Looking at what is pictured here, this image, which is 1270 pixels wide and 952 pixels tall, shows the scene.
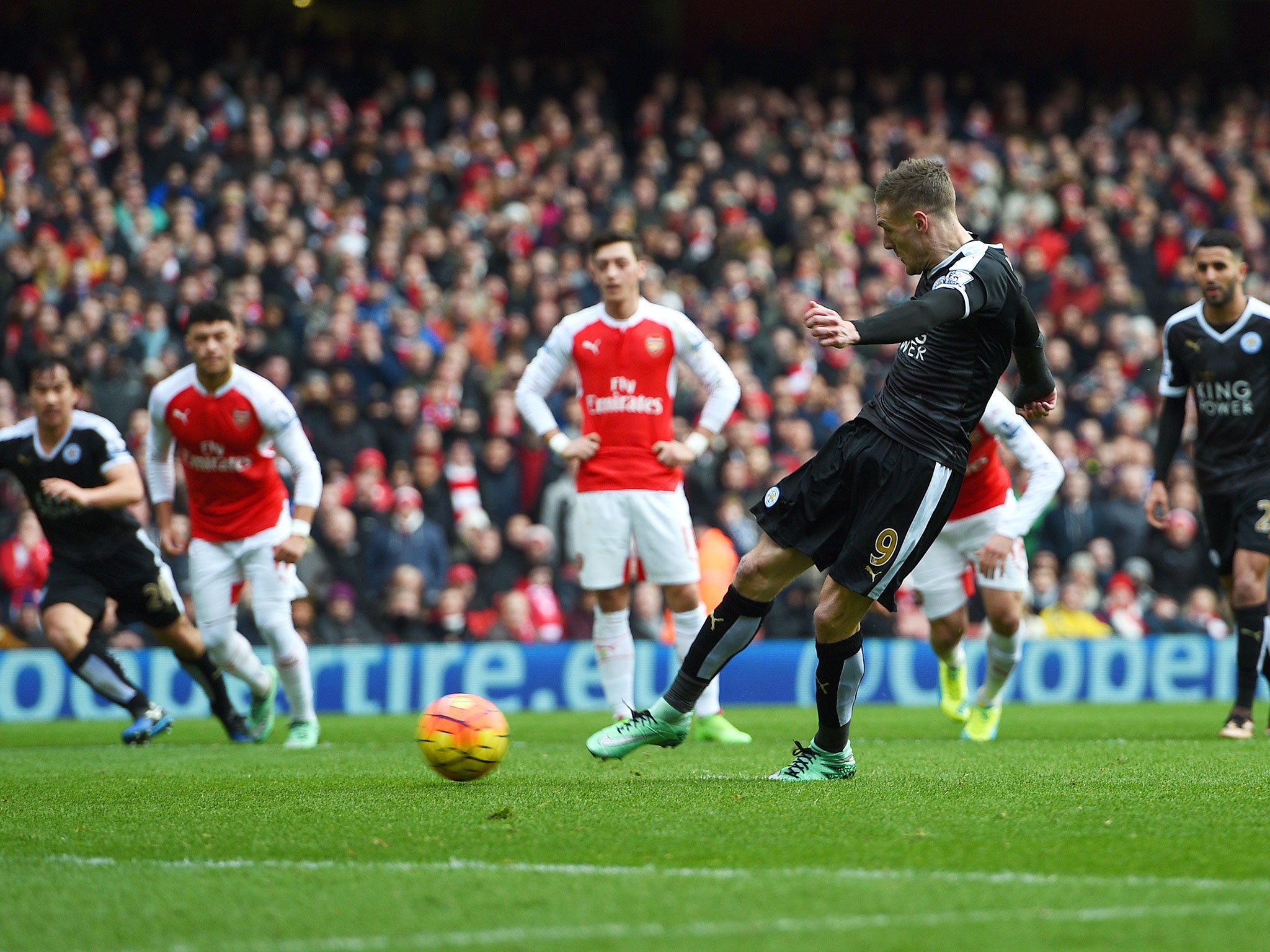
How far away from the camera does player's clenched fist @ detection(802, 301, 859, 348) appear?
508 centimetres

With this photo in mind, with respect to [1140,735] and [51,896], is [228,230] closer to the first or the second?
[1140,735]

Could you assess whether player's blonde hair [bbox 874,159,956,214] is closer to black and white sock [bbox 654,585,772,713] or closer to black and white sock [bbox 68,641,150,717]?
black and white sock [bbox 654,585,772,713]

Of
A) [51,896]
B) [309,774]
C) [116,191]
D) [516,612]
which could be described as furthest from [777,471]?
[51,896]

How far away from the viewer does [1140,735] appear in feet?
31.1

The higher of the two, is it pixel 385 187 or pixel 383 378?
pixel 385 187

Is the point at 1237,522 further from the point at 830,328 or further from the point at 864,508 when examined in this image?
the point at 830,328

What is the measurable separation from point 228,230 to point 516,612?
4.95 metres

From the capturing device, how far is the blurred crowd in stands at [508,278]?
47.6 feet

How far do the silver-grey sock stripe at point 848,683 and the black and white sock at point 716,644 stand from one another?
39cm

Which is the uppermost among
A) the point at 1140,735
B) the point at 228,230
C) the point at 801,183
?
the point at 801,183

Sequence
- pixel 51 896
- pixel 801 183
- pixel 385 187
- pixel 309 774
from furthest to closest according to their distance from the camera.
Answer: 1. pixel 801 183
2. pixel 385 187
3. pixel 309 774
4. pixel 51 896

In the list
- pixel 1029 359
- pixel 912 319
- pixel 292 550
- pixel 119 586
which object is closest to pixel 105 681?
pixel 119 586

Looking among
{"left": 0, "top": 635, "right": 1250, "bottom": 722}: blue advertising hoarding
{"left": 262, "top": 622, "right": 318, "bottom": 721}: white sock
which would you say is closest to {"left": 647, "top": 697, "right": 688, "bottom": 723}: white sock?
{"left": 262, "top": 622, "right": 318, "bottom": 721}: white sock

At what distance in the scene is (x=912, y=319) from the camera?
5.39 metres
